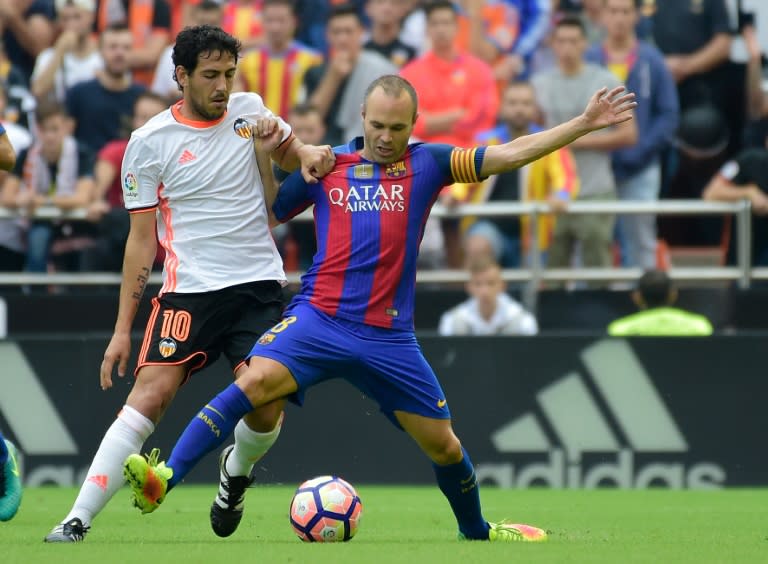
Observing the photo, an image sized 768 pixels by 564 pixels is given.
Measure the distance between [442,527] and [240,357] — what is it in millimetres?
1746

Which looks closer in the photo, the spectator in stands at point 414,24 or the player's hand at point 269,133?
the player's hand at point 269,133

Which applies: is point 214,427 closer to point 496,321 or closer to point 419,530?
point 419,530

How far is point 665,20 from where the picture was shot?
46.4 ft

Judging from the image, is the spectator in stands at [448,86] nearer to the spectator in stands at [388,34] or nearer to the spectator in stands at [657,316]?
the spectator in stands at [388,34]

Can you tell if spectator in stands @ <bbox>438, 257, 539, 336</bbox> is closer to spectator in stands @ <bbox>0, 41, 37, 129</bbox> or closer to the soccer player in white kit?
spectator in stands @ <bbox>0, 41, 37, 129</bbox>

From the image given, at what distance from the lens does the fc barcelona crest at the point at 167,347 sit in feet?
22.9

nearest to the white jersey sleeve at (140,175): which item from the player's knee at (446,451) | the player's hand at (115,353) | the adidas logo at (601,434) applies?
the player's hand at (115,353)

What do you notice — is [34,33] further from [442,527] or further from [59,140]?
[442,527]

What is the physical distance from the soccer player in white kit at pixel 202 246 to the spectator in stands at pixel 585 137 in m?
5.85

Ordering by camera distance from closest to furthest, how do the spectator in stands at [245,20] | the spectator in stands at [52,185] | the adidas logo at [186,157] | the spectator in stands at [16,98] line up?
1. the adidas logo at [186,157]
2. the spectator in stands at [52,185]
3. the spectator in stands at [16,98]
4. the spectator in stands at [245,20]

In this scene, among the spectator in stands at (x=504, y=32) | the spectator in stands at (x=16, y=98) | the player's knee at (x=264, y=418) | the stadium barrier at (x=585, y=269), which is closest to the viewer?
the player's knee at (x=264, y=418)

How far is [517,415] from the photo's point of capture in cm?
1145

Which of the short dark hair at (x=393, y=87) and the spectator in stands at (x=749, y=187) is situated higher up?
the short dark hair at (x=393, y=87)

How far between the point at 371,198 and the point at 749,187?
6.66 metres
